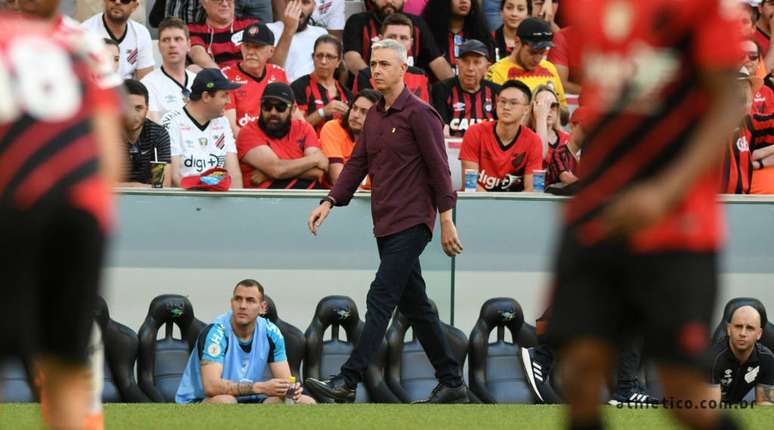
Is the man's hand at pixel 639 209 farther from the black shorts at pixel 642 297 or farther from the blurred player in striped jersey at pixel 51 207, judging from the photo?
the blurred player in striped jersey at pixel 51 207

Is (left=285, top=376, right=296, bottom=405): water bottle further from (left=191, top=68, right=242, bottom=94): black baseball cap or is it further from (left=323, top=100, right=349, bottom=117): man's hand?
(left=323, top=100, right=349, bottom=117): man's hand

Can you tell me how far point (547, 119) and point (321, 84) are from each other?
208cm

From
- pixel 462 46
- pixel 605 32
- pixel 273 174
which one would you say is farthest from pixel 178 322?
pixel 605 32

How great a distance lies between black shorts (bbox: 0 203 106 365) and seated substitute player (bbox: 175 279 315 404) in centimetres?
636

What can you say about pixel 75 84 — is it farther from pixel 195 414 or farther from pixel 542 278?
pixel 542 278

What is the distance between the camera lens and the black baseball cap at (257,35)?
13.5 metres

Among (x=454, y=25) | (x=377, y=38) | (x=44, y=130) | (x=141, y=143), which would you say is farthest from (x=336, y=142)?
(x=44, y=130)

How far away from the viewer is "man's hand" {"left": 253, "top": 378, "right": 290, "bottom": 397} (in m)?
10.6

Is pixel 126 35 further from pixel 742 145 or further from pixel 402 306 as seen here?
pixel 742 145

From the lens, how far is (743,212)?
1226 centimetres

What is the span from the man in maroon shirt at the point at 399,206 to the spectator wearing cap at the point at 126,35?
3.81 m

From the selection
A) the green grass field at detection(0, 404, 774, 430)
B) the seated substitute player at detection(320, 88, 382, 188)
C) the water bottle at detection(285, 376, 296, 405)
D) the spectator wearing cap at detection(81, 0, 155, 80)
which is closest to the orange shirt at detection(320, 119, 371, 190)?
the seated substitute player at detection(320, 88, 382, 188)

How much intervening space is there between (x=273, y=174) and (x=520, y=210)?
2.04 metres

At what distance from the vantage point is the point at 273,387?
10.6 meters
